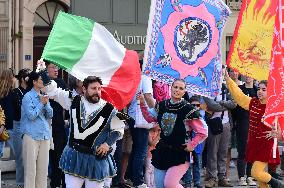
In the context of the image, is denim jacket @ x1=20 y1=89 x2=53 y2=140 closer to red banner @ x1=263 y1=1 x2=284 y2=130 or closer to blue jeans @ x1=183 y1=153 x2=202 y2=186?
blue jeans @ x1=183 y1=153 x2=202 y2=186

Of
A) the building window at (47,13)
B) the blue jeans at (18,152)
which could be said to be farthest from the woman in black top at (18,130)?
the building window at (47,13)

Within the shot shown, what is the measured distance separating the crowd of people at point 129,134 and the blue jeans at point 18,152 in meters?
0.01

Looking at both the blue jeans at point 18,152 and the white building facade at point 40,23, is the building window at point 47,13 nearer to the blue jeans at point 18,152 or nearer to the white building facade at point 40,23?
the white building facade at point 40,23

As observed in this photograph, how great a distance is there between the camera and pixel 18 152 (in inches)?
450

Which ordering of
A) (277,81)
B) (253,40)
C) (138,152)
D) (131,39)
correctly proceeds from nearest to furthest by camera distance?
1. (277,81)
2. (253,40)
3. (138,152)
4. (131,39)

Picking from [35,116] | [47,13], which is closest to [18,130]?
[35,116]

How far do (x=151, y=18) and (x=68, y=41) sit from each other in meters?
1.38

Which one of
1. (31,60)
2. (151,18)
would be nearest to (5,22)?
(31,60)

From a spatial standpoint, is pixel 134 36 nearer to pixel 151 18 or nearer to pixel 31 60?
pixel 31 60

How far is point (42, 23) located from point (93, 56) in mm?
15817

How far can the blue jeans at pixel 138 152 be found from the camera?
472 inches

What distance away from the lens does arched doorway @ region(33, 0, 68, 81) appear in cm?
2495

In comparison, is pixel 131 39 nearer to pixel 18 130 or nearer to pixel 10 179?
pixel 10 179

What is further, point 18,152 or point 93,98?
point 18,152
